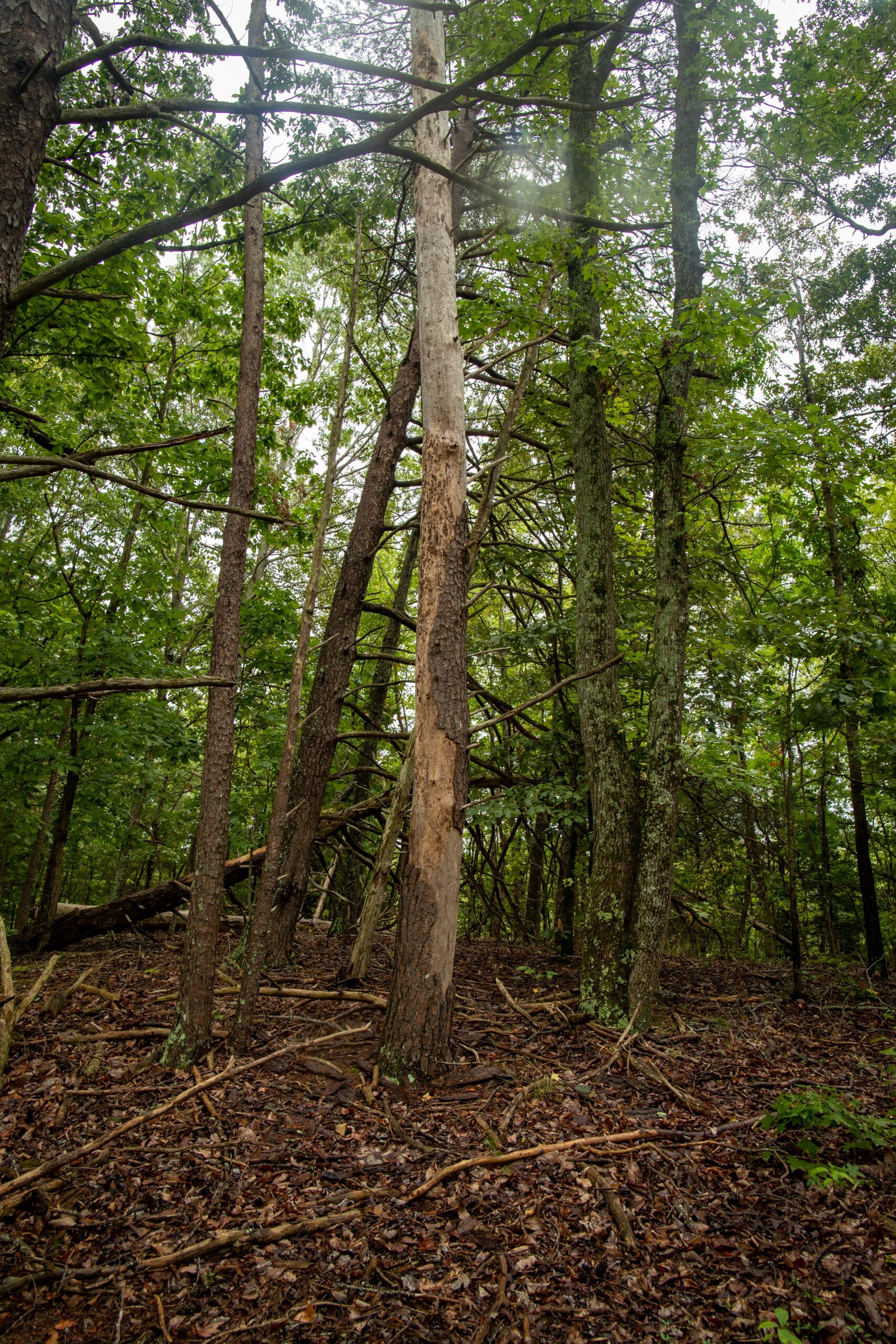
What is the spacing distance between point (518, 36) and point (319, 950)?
9.65m

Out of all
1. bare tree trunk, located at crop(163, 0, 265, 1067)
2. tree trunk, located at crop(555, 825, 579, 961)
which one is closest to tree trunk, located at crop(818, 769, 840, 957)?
tree trunk, located at crop(555, 825, 579, 961)

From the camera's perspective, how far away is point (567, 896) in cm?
779

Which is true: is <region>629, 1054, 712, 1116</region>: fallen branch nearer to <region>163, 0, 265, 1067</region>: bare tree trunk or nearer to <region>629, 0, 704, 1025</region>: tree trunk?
<region>629, 0, 704, 1025</region>: tree trunk

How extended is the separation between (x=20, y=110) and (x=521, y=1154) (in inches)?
186

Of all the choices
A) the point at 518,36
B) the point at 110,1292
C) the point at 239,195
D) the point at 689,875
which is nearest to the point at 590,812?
the point at 110,1292

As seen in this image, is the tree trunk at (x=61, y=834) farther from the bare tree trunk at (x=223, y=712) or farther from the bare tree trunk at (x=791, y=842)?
the bare tree trunk at (x=791, y=842)

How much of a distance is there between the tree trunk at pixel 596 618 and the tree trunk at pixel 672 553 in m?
0.18

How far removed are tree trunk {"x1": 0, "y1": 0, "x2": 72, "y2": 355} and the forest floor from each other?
345 cm

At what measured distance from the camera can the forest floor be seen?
259cm

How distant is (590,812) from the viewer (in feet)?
20.7

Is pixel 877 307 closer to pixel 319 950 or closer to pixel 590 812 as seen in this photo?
pixel 590 812

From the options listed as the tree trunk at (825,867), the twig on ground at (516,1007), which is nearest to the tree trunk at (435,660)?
the twig on ground at (516,1007)

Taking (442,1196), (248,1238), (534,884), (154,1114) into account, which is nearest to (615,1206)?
(442,1196)

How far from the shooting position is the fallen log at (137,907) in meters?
7.71
